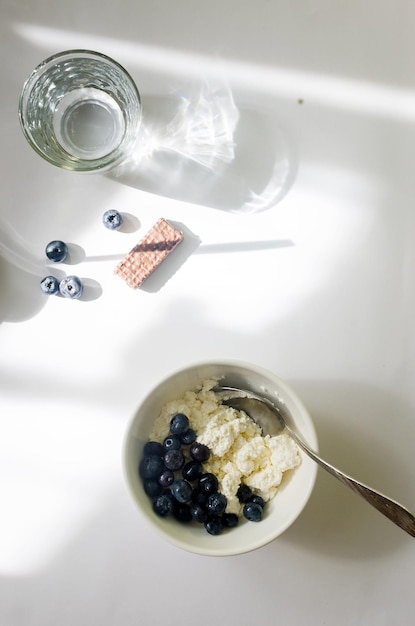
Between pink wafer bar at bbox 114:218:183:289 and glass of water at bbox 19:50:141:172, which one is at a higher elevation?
glass of water at bbox 19:50:141:172

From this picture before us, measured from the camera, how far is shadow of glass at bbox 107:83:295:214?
2.99 ft

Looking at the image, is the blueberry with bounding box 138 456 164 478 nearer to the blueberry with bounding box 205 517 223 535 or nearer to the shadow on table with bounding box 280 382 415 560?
the blueberry with bounding box 205 517 223 535

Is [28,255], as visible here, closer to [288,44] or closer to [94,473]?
[94,473]

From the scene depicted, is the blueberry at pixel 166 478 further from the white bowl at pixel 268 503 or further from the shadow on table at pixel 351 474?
the shadow on table at pixel 351 474

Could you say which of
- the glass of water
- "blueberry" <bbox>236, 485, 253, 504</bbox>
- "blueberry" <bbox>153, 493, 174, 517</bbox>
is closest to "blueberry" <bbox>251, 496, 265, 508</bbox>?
"blueberry" <bbox>236, 485, 253, 504</bbox>

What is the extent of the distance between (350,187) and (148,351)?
40cm

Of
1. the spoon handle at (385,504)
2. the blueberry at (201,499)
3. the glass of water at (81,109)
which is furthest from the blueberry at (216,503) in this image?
the glass of water at (81,109)

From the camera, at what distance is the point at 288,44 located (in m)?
0.92

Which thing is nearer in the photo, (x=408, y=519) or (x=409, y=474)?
(x=408, y=519)

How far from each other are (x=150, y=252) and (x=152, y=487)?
34 cm

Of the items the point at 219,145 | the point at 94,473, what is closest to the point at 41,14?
the point at 219,145

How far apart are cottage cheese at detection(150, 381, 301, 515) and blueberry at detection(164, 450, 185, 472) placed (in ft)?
0.11

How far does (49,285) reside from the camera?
2.90 feet

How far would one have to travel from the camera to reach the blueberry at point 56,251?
2.91 feet
